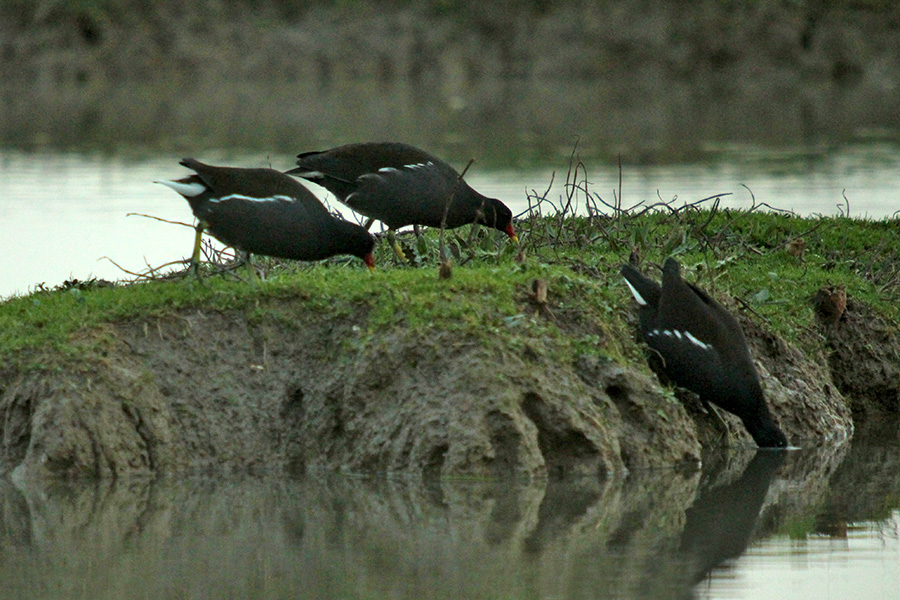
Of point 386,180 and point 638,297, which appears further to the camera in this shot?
point 386,180

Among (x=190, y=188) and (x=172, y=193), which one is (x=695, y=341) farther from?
(x=172, y=193)

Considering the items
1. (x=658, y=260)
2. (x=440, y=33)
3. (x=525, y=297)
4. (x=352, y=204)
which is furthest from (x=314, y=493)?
(x=440, y=33)

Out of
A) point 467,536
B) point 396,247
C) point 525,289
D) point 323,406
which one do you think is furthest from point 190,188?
point 467,536

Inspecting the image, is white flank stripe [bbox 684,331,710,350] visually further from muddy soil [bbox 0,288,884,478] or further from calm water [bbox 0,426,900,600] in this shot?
calm water [bbox 0,426,900,600]

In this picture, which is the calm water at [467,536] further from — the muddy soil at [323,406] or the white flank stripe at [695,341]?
the white flank stripe at [695,341]

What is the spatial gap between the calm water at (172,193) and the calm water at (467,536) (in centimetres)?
774

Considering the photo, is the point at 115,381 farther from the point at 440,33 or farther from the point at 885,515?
the point at 440,33

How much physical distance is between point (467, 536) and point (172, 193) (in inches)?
703

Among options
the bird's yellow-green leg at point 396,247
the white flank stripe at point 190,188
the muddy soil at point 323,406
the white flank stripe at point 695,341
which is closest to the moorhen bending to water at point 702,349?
the white flank stripe at point 695,341

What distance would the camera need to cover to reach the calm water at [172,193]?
17.4m

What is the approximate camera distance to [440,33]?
138 feet

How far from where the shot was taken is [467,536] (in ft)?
23.0

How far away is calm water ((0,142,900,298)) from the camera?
17359 millimetres

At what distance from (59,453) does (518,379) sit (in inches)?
110
